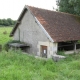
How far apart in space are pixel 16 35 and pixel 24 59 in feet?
24.3

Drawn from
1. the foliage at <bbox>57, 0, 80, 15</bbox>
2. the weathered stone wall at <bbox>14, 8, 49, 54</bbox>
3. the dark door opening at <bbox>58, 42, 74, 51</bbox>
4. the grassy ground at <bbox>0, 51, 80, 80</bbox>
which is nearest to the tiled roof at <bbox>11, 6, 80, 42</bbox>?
the weathered stone wall at <bbox>14, 8, 49, 54</bbox>

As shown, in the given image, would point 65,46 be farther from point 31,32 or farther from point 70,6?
point 70,6

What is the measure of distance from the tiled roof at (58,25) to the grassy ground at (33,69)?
10.3 feet

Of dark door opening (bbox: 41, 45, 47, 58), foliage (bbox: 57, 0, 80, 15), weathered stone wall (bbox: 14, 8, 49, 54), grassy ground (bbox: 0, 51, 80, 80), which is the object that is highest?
foliage (bbox: 57, 0, 80, 15)

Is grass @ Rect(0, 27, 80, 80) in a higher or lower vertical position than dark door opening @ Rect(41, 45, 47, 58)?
lower

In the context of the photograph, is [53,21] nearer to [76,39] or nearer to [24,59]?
[76,39]

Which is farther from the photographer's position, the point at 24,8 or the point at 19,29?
the point at 19,29

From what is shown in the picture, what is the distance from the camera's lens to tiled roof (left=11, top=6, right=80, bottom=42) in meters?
15.7

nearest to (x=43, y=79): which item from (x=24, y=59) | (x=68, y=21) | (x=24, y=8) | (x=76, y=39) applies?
(x=24, y=59)

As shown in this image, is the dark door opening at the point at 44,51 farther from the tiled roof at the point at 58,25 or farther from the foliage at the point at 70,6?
the foliage at the point at 70,6

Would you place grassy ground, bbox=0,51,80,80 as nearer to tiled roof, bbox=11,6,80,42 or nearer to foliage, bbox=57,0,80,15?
tiled roof, bbox=11,6,80,42

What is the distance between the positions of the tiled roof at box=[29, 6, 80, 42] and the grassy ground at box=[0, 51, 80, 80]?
3.12 metres

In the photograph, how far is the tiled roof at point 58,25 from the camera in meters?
15.7

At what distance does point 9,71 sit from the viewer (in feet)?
32.6
